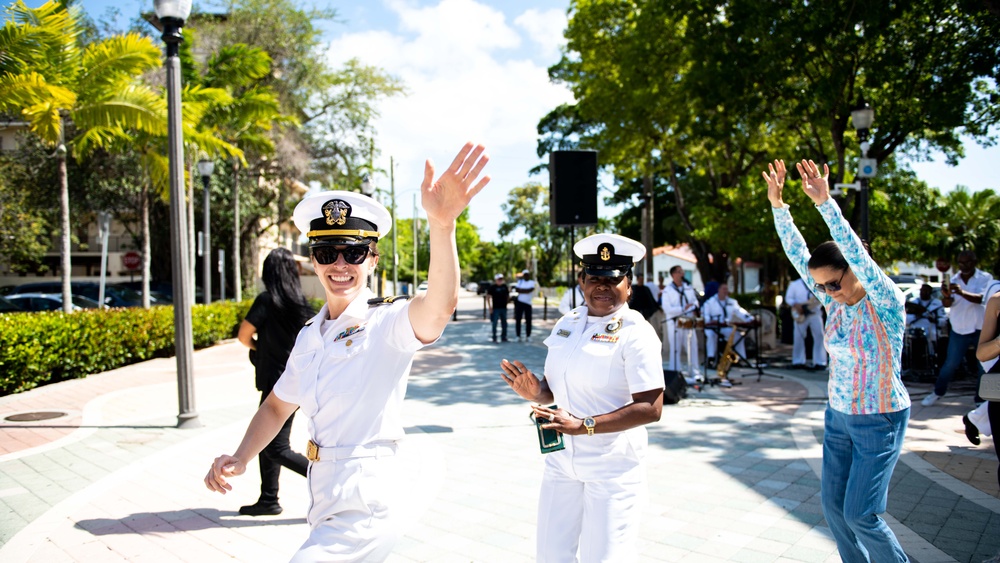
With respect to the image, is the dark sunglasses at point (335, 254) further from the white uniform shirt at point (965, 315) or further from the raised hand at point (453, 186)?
the white uniform shirt at point (965, 315)

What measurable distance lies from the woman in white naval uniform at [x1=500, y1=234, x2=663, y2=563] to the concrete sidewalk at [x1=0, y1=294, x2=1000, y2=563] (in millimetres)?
568

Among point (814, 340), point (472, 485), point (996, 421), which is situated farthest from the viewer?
point (814, 340)

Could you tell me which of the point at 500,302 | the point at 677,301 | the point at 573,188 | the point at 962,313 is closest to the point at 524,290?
the point at 500,302

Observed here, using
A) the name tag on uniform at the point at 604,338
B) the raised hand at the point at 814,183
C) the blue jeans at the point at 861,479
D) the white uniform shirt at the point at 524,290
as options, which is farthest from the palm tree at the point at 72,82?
the blue jeans at the point at 861,479

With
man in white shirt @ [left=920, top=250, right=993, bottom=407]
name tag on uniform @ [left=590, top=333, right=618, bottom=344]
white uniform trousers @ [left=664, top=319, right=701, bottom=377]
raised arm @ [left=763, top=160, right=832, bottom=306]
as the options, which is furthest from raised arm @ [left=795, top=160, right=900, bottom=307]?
white uniform trousers @ [left=664, top=319, right=701, bottom=377]

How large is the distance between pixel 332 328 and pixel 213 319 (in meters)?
16.3

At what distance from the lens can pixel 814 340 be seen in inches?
497

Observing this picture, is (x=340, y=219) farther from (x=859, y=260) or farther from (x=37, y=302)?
(x=37, y=302)

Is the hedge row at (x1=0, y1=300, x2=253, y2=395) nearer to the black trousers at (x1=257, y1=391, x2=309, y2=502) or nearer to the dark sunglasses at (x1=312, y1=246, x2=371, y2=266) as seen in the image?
the black trousers at (x1=257, y1=391, x2=309, y2=502)

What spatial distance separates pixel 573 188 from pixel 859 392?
7081 mm

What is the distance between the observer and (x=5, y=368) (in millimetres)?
9391

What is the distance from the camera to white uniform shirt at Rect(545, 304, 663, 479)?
276cm

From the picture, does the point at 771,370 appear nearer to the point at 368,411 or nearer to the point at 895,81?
the point at 895,81

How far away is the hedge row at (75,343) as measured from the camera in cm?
953
